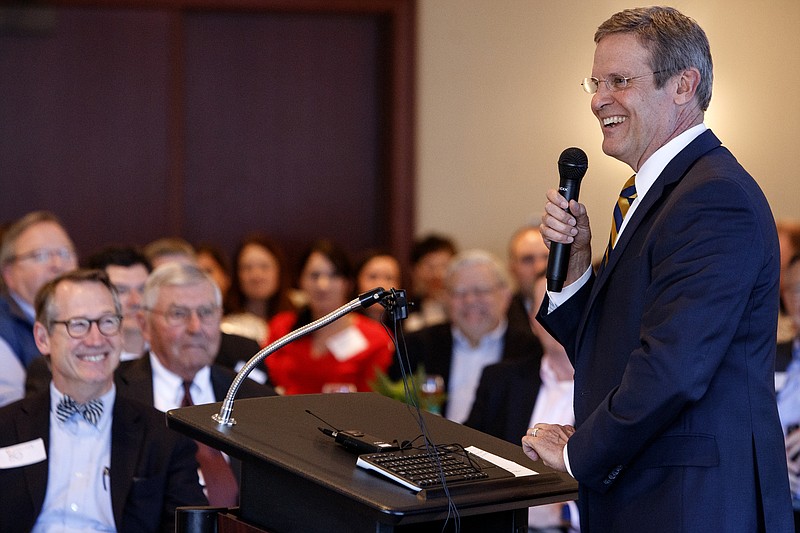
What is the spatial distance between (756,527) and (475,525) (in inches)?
19.7

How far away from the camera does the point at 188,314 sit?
3.70 meters

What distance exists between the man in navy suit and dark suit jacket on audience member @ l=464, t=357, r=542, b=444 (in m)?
1.86

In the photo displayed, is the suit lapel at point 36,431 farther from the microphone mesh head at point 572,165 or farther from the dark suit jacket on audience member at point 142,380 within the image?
the microphone mesh head at point 572,165

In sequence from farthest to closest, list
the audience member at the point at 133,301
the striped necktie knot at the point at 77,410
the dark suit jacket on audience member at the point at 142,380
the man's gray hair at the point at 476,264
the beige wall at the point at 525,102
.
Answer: the man's gray hair at the point at 476,264, the beige wall at the point at 525,102, the audience member at the point at 133,301, the dark suit jacket on audience member at the point at 142,380, the striped necktie knot at the point at 77,410

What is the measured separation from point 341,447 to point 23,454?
4.45 ft

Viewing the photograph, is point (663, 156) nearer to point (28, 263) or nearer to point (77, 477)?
point (77, 477)

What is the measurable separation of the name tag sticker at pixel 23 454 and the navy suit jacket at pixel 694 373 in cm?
164

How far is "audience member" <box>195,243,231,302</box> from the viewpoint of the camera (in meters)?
6.02

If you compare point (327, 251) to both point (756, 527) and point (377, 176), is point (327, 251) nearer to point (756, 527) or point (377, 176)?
point (377, 176)

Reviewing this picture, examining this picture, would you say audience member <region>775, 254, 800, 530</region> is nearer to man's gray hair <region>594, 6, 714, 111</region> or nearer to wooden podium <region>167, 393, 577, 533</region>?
wooden podium <region>167, 393, 577, 533</region>

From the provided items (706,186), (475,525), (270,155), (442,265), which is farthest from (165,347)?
(270,155)

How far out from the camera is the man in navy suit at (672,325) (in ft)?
5.78

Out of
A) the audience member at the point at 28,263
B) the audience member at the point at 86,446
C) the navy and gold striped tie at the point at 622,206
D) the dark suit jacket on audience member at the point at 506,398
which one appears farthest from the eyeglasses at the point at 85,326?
the navy and gold striped tie at the point at 622,206

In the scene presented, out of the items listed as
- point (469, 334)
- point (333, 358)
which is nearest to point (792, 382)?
point (469, 334)
